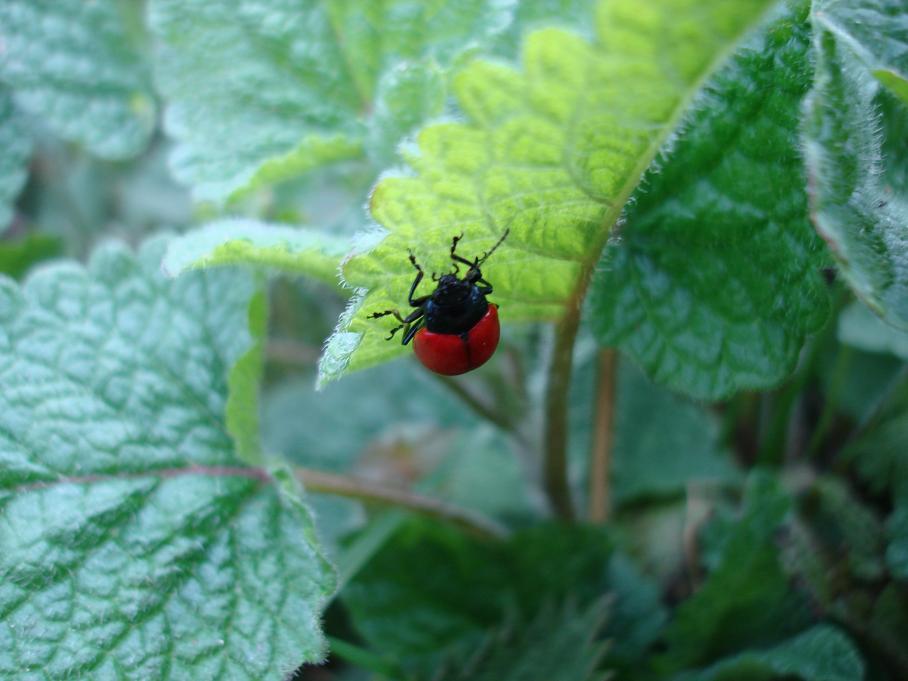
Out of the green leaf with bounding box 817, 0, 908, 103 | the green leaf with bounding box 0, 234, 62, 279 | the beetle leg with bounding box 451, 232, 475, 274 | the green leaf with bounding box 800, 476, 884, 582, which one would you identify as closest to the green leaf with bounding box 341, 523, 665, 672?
the green leaf with bounding box 800, 476, 884, 582

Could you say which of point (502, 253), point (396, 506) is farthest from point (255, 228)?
point (396, 506)

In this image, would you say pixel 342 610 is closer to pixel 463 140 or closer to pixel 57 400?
pixel 57 400

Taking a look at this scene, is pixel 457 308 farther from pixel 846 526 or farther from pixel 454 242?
pixel 846 526

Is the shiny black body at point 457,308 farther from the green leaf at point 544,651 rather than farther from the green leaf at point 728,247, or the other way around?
the green leaf at point 544,651

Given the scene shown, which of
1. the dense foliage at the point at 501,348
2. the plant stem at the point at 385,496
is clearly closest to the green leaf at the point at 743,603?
the dense foliage at the point at 501,348

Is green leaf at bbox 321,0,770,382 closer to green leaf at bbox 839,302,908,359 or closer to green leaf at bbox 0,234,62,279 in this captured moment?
green leaf at bbox 839,302,908,359

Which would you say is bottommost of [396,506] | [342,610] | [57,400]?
[342,610]
